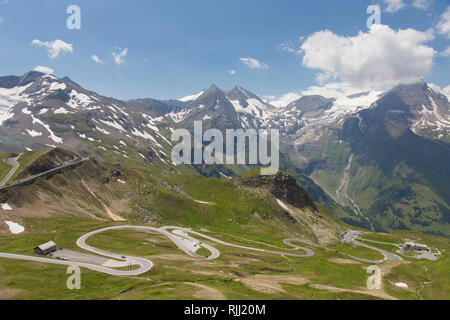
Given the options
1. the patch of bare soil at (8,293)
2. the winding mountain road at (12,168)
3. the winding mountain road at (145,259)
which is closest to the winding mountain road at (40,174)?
the winding mountain road at (12,168)

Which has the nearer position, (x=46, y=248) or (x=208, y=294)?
→ (x=208, y=294)

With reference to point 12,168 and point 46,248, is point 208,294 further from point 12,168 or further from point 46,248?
point 12,168

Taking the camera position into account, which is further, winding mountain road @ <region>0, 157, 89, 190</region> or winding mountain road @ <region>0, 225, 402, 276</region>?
winding mountain road @ <region>0, 157, 89, 190</region>

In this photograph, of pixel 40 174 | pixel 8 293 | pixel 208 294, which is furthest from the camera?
pixel 40 174

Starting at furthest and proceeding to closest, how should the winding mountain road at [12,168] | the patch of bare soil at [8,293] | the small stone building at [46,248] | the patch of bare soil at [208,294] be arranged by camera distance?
the winding mountain road at [12,168] → the small stone building at [46,248] → the patch of bare soil at [8,293] → the patch of bare soil at [208,294]

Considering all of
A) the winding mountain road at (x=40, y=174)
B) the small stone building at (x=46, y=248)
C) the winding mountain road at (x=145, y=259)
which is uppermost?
the winding mountain road at (x=40, y=174)

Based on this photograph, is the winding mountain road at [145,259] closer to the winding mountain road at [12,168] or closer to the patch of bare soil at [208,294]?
the patch of bare soil at [208,294]

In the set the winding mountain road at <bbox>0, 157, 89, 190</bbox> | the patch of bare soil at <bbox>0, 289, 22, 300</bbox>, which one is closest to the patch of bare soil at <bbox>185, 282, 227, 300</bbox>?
the patch of bare soil at <bbox>0, 289, 22, 300</bbox>

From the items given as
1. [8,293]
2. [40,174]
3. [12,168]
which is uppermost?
[12,168]

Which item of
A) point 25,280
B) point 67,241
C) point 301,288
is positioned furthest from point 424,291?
point 67,241

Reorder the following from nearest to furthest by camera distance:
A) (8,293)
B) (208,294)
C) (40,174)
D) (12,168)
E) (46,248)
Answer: (208,294)
(8,293)
(46,248)
(40,174)
(12,168)

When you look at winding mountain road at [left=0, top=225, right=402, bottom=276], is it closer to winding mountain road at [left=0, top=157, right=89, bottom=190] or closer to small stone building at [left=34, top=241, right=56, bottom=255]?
small stone building at [left=34, top=241, right=56, bottom=255]

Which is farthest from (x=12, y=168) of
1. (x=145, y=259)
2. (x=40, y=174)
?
(x=145, y=259)
